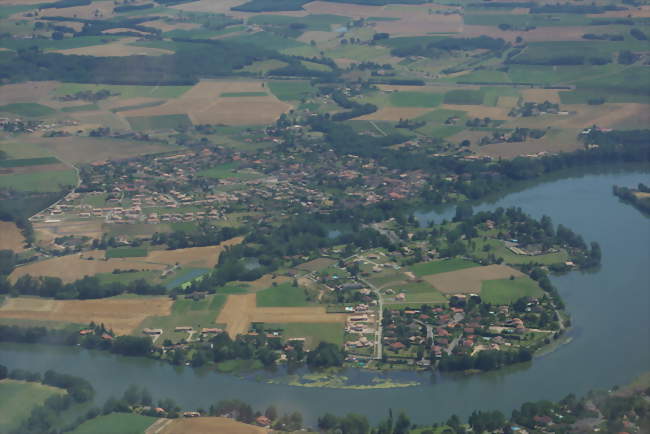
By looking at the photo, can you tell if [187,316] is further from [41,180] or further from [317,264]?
[41,180]

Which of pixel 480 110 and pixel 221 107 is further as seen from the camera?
pixel 221 107

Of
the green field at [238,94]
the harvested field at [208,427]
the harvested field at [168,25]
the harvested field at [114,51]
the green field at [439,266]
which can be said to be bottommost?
the harvested field at [208,427]

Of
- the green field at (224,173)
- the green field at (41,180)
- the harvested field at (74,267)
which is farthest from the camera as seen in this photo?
the green field at (224,173)

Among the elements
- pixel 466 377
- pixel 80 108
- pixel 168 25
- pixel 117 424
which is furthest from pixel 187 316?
pixel 168 25

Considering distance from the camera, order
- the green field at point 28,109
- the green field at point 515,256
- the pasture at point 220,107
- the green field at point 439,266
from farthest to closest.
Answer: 1. the pasture at point 220,107
2. the green field at point 28,109
3. the green field at point 515,256
4. the green field at point 439,266

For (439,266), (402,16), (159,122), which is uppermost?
(402,16)

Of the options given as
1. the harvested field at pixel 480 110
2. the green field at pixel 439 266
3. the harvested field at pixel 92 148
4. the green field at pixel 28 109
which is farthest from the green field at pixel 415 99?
the green field at pixel 439 266

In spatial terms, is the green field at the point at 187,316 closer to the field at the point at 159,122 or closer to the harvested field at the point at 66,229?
the harvested field at the point at 66,229
